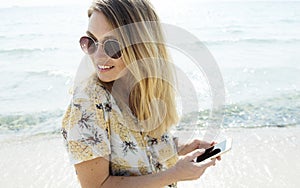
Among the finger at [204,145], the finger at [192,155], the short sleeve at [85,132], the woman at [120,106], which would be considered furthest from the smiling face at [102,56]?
the finger at [204,145]

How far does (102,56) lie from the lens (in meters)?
1.80

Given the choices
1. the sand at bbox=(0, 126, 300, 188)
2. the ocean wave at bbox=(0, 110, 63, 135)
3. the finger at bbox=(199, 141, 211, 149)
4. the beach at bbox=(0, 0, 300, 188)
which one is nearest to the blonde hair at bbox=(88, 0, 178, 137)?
the finger at bbox=(199, 141, 211, 149)


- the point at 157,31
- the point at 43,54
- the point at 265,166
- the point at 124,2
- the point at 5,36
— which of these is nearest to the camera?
the point at 124,2

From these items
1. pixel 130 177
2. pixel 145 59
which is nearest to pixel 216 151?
pixel 130 177

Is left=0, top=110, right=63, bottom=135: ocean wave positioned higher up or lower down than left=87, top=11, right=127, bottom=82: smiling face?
lower down

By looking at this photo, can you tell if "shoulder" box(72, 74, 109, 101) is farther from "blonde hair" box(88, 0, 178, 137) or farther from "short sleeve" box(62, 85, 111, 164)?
"blonde hair" box(88, 0, 178, 137)

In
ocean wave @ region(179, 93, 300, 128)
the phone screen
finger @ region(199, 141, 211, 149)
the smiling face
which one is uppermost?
the smiling face

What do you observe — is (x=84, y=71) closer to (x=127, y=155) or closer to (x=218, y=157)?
(x=127, y=155)

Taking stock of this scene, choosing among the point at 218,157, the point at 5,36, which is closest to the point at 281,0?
the point at 5,36

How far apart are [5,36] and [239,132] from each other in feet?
41.0

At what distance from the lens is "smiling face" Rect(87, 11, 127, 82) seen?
175 centimetres

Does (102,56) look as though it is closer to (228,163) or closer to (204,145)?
(204,145)

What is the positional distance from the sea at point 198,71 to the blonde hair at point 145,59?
271 centimetres

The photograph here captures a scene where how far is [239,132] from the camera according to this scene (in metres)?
5.11
